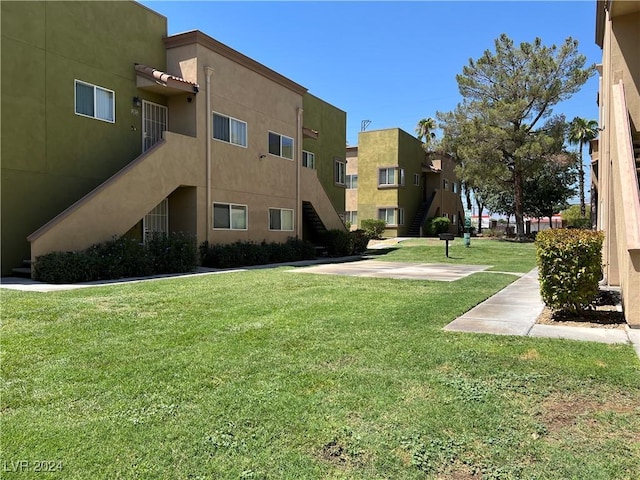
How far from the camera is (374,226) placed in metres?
36.4

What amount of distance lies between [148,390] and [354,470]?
2099 mm

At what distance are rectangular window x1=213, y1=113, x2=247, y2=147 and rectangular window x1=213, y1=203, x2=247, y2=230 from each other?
Answer: 8.18 feet

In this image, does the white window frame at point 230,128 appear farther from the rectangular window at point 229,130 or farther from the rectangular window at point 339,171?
the rectangular window at point 339,171

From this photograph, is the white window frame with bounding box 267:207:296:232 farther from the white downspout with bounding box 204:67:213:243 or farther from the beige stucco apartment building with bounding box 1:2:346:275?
the white downspout with bounding box 204:67:213:243

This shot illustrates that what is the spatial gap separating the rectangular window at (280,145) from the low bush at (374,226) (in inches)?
598

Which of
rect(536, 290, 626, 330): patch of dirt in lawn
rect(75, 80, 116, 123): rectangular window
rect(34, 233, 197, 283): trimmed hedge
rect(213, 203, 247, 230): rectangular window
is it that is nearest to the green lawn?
rect(536, 290, 626, 330): patch of dirt in lawn

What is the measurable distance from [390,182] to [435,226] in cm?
585

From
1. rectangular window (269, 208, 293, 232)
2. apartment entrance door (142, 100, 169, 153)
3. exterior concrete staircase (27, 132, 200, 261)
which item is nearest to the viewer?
exterior concrete staircase (27, 132, 200, 261)

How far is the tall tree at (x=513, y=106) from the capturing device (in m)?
31.5

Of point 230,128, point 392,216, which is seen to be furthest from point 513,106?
point 230,128

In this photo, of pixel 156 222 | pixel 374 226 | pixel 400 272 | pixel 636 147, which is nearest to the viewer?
pixel 636 147

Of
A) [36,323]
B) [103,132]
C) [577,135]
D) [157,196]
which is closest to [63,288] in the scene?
[36,323]

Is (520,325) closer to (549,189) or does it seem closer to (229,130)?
(229,130)

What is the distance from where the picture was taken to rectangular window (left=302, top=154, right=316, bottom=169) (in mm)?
25578
